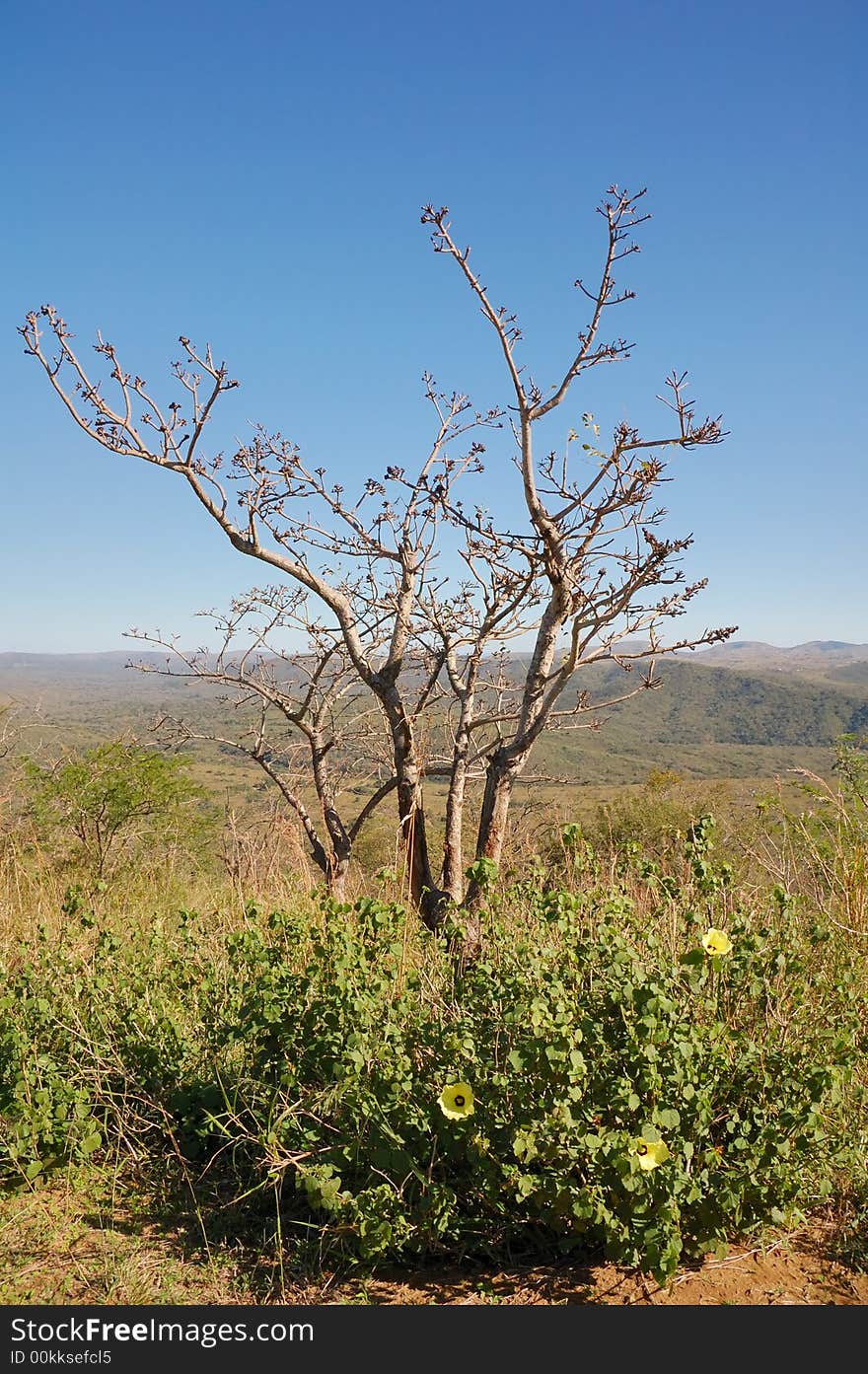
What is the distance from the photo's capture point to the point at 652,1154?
7.41 ft

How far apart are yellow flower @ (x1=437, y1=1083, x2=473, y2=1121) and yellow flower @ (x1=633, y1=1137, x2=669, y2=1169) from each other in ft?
1.50

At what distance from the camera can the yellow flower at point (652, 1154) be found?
2238 millimetres

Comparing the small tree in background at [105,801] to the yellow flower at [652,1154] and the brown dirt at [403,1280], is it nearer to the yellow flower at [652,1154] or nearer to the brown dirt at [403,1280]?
the brown dirt at [403,1280]

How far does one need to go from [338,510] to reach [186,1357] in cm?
534

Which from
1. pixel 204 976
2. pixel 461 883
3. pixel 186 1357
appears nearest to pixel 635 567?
pixel 461 883

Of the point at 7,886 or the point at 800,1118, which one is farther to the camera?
the point at 7,886

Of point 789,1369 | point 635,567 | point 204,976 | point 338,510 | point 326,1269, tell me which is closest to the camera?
point 789,1369

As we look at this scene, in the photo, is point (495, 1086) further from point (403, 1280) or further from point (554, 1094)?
point (403, 1280)

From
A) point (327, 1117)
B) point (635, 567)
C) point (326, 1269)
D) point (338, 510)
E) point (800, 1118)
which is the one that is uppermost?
point (338, 510)

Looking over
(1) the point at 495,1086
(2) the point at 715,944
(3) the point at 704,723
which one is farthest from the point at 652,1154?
(3) the point at 704,723

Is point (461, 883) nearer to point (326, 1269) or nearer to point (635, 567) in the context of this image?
point (635, 567)

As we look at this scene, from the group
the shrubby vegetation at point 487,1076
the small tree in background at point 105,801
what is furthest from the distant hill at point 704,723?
Answer: the shrubby vegetation at point 487,1076

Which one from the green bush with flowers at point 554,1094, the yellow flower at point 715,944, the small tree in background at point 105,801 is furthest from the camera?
the small tree in background at point 105,801

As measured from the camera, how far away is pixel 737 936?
9.30 feet
